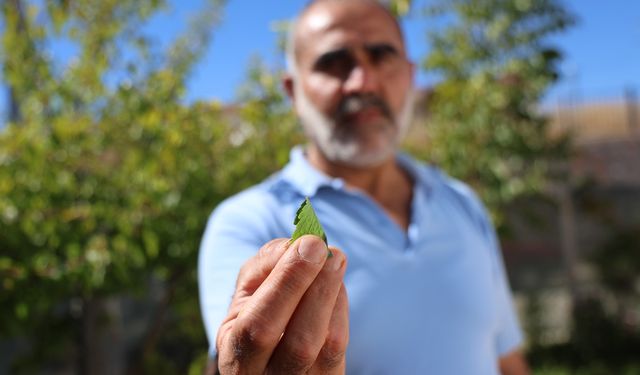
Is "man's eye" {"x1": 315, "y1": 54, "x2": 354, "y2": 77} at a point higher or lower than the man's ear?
higher

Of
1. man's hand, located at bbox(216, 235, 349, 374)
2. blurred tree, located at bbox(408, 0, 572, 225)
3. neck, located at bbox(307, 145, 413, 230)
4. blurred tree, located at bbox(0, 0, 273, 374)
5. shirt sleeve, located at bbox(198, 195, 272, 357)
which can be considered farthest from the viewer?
blurred tree, located at bbox(408, 0, 572, 225)

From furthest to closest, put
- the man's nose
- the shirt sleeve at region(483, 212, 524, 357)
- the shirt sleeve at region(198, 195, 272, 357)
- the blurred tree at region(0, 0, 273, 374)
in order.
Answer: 1. the blurred tree at region(0, 0, 273, 374)
2. the shirt sleeve at region(483, 212, 524, 357)
3. the man's nose
4. the shirt sleeve at region(198, 195, 272, 357)

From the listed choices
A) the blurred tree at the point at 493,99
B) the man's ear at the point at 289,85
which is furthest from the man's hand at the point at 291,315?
the blurred tree at the point at 493,99

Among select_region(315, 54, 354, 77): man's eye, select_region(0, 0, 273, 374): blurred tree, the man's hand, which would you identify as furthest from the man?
select_region(0, 0, 273, 374): blurred tree

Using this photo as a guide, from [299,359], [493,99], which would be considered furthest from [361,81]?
[493,99]

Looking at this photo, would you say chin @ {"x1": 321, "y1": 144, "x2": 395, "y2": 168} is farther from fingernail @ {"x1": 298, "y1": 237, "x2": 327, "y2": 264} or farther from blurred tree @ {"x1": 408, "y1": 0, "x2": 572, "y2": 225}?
blurred tree @ {"x1": 408, "y1": 0, "x2": 572, "y2": 225}

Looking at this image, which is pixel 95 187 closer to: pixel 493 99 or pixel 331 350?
pixel 331 350
